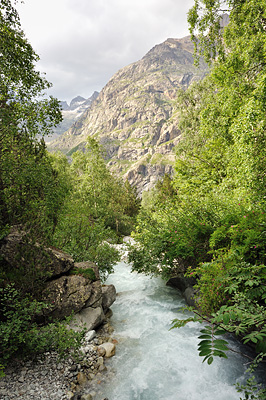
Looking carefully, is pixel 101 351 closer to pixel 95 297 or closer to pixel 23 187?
pixel 95 297

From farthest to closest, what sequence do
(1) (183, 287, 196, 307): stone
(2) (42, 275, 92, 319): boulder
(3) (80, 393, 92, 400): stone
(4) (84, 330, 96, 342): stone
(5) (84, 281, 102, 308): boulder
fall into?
(1) (183, 287, 196, 307): stone, (5) (84, 281, 102, 308): boulder, (4) (84, 330, 96, 342): stone, (2) (42, 275, 92, 319): boulder, (3) (80, 393, 92, 400): stone

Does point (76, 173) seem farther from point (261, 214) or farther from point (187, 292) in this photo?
point (261, 214)

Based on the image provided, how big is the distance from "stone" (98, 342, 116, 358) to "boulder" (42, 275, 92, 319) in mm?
1726

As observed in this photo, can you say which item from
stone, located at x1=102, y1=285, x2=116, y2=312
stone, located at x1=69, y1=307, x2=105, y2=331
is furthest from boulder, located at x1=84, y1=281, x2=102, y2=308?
stone, located at x1=102, y1=285, x2=116, y2=312

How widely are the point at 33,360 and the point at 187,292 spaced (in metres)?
7.55

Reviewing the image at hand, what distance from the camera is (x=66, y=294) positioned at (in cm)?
858

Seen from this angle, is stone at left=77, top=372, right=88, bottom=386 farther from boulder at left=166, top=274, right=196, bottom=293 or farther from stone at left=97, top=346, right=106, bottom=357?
boulder at left=166, top=274, right=196, bottom=293

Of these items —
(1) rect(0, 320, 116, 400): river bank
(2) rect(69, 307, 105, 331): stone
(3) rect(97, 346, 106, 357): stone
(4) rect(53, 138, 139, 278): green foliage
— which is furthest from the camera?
(4) rect(53, 138, 139, 278): green foliage

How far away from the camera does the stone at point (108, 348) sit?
7550mm

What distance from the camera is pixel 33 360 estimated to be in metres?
6.41

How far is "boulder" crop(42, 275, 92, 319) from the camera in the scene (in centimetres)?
805

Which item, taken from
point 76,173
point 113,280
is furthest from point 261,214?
point 76,173

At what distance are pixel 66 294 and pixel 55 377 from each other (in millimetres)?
2846

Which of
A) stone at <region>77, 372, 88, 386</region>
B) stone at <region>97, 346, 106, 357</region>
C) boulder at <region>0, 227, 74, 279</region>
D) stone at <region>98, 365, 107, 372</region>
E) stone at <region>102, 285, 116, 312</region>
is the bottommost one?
stone at <region>98, 365, 107, 372</region>
